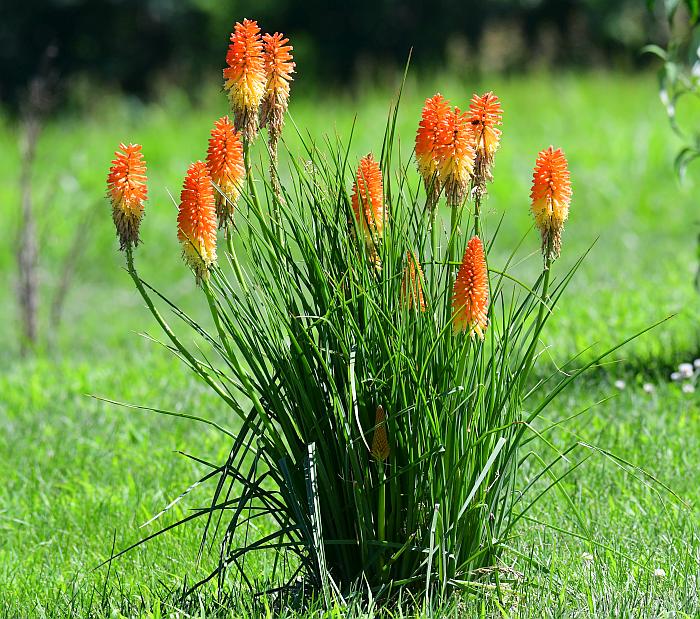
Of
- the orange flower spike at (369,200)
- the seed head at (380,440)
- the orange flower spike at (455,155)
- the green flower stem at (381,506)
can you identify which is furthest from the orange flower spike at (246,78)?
the green flower stem at (381,506)

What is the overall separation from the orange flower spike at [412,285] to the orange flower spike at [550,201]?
26 centimetres

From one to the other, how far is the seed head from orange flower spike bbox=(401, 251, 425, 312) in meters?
0.22

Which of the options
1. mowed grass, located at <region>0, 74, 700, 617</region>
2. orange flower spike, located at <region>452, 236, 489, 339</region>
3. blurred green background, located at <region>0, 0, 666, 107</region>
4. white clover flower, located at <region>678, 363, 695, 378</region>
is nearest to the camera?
orange flower spike, located at <region>452, 236, 489, 339</region>

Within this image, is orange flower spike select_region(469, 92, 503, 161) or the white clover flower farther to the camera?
the white clover flower

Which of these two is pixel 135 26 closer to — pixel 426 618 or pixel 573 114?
→ pixel 573 114

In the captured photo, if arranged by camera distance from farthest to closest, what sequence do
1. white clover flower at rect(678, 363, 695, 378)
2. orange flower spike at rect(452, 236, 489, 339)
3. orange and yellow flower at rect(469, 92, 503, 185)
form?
white clover flower at rect(678, 363, 695, 378) < orange and yellow flower at rect(469, 92, 503, 185) < orange flower spike at rect(452, 236, 489, 339)

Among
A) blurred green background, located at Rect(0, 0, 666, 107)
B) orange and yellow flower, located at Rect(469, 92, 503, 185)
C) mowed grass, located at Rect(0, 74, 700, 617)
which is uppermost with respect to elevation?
blurred green background, located at Rect(0, 0, 666, 107)

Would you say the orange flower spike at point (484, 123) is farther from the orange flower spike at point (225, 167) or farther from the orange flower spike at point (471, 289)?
the orange flower spike at point (225, 167)

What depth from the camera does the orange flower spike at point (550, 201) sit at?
2354 mm

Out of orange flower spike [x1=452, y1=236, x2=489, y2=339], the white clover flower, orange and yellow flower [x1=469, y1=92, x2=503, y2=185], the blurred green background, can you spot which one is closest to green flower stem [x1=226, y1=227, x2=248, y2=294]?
orange flower spike [x1=452, y1=236, x2=489, y2=339]

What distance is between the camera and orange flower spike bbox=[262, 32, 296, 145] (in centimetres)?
237

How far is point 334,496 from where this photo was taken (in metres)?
2.43

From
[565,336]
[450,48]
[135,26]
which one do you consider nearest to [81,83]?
[135,26]

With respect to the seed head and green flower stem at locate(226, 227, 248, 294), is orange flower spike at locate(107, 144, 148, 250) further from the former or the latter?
the seed head
